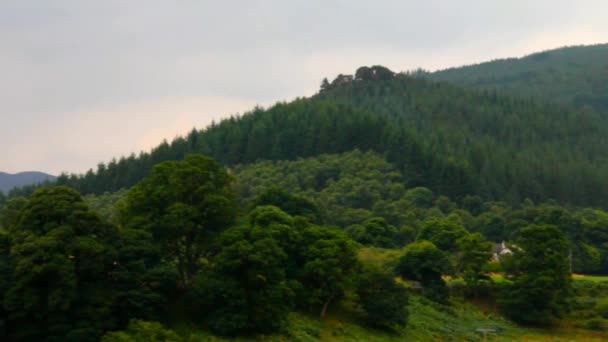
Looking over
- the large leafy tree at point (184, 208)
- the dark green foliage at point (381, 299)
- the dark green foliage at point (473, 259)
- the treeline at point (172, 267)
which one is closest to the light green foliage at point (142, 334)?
the treeline at point (172, 267)

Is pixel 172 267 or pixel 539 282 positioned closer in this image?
pixel 172 267

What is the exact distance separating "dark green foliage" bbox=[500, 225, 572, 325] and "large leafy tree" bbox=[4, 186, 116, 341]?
36438mm

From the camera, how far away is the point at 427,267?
Result: 199 ft

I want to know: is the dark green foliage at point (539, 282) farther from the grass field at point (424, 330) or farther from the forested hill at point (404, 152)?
the forested hill at point (404, 152)

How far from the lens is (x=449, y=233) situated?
7206 centimetres

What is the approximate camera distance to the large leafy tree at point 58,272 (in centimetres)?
3375

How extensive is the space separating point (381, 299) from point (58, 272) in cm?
2335

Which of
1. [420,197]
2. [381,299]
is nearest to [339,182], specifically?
[420,197]

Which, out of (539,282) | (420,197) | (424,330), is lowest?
(424,330)

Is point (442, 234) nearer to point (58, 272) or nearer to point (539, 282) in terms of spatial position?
point (539, 282)

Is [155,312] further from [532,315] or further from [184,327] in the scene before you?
[532,315]

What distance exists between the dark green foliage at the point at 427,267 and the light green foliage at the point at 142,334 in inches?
1165

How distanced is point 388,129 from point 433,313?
264ft

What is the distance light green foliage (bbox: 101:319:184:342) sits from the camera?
33.2 meters
